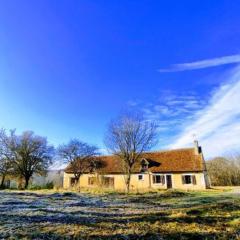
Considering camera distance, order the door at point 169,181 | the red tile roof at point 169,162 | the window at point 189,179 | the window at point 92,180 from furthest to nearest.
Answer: the window at point 92,180 → the door at point 169,181 → the red tile roof at point 169,162 → the window at point 189,179

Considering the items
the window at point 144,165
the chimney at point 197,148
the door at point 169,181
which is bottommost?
the door at point 169,181

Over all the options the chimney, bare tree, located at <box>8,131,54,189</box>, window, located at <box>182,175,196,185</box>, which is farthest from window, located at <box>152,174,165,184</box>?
bare tree, located at <box>8,131,54,189</box>

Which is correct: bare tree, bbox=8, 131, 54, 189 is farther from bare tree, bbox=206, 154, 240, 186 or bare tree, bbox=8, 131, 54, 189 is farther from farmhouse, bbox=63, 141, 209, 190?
bare tree, bbox=206, 154, 240, 186

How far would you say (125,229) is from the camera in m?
6.73

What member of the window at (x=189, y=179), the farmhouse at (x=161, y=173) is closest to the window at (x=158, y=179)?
the farmhouse at (x=161, y=173)

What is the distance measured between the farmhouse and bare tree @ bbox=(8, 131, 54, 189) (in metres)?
7.95

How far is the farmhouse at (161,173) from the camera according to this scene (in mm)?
40500

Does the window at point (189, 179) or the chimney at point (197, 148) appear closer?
the window at point (189, 179)

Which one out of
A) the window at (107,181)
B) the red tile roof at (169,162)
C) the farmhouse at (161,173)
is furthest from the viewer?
the window at (107,181)

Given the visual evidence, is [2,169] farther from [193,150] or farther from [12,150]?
[193,150]

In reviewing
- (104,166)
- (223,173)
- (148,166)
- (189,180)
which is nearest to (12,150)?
(104,166)

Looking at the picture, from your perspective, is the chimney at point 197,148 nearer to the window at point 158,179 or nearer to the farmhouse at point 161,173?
the farmhouse at point 161,173

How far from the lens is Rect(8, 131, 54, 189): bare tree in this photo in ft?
154

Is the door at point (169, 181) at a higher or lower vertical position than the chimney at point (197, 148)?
lower
